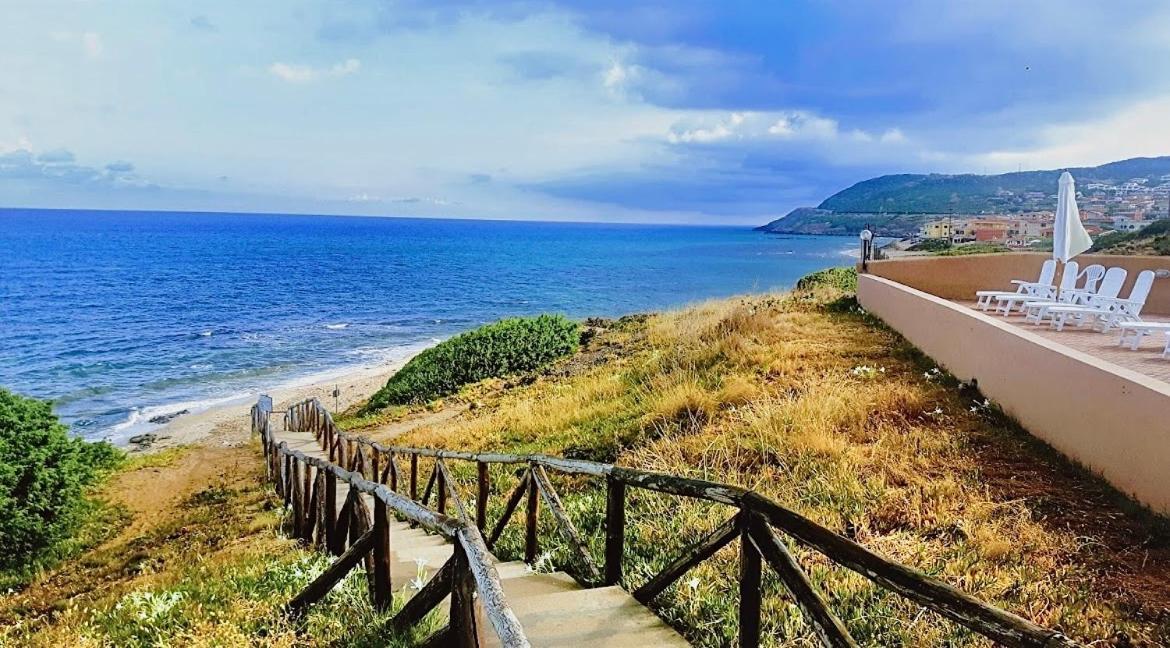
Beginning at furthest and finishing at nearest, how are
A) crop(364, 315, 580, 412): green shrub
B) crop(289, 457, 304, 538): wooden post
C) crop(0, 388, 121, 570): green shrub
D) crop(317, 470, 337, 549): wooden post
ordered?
1. crop(364, 315, 580, 412): green shrub
2. crop(0, 388, 121, 570): green shrub
3. crop(289, 457, 304, 538): wooden post
4. crop(317, 470, 337, 549): wooden post

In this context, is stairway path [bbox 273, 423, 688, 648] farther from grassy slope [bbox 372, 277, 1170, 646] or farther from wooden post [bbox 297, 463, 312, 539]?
wooden post [bbox 297, 463, 312, 539]

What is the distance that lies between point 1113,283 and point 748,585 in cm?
1222

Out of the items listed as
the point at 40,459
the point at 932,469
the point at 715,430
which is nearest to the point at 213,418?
the point at 40,459

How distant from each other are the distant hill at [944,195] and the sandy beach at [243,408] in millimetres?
20924

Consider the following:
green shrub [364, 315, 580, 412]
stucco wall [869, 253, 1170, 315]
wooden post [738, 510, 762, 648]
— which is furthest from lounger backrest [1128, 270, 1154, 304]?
green shrub [364, 315, 580, 412]

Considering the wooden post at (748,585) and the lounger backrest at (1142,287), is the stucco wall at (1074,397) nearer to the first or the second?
the lounger backrest at (1142,287)

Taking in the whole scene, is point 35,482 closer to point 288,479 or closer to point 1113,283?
point 288,479

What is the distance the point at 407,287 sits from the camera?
69.9 m

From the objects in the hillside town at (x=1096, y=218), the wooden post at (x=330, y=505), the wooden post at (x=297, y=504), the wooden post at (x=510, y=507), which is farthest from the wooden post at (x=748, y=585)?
the hillside town at (x=1096, y=218)

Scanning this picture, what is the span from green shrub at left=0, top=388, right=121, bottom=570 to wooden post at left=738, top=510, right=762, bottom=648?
11.2 metres

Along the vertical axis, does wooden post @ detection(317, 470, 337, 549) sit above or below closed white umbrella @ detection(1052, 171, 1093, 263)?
below

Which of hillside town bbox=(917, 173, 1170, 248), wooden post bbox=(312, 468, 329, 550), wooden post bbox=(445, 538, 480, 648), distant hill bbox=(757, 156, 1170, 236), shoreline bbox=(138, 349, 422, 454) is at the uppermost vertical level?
distant hill bbox=(757, 156, 1170, 236)

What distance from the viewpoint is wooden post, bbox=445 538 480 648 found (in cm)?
233

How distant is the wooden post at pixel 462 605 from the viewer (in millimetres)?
2328
